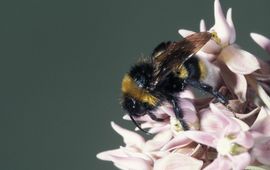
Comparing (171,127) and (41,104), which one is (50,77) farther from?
(171,127)

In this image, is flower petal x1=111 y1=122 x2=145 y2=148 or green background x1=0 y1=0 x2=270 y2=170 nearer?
flower petal x1=111 y1=122 x2=145 y2=148

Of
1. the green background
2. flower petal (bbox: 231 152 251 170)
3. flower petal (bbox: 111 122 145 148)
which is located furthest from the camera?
the green background

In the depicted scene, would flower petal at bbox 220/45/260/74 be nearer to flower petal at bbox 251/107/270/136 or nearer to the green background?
flower petal at bbox 251/107/270/136

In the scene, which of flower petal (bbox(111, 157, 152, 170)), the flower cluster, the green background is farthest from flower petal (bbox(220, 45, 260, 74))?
the green background

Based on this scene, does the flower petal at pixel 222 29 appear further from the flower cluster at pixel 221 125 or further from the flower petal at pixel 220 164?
the flower petal at pixel 220 164

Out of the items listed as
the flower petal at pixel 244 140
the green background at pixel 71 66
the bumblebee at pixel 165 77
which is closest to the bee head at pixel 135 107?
the bumblebee at pixel 165 77

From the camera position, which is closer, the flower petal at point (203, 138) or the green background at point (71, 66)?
the flower petal at point (203, 138)
